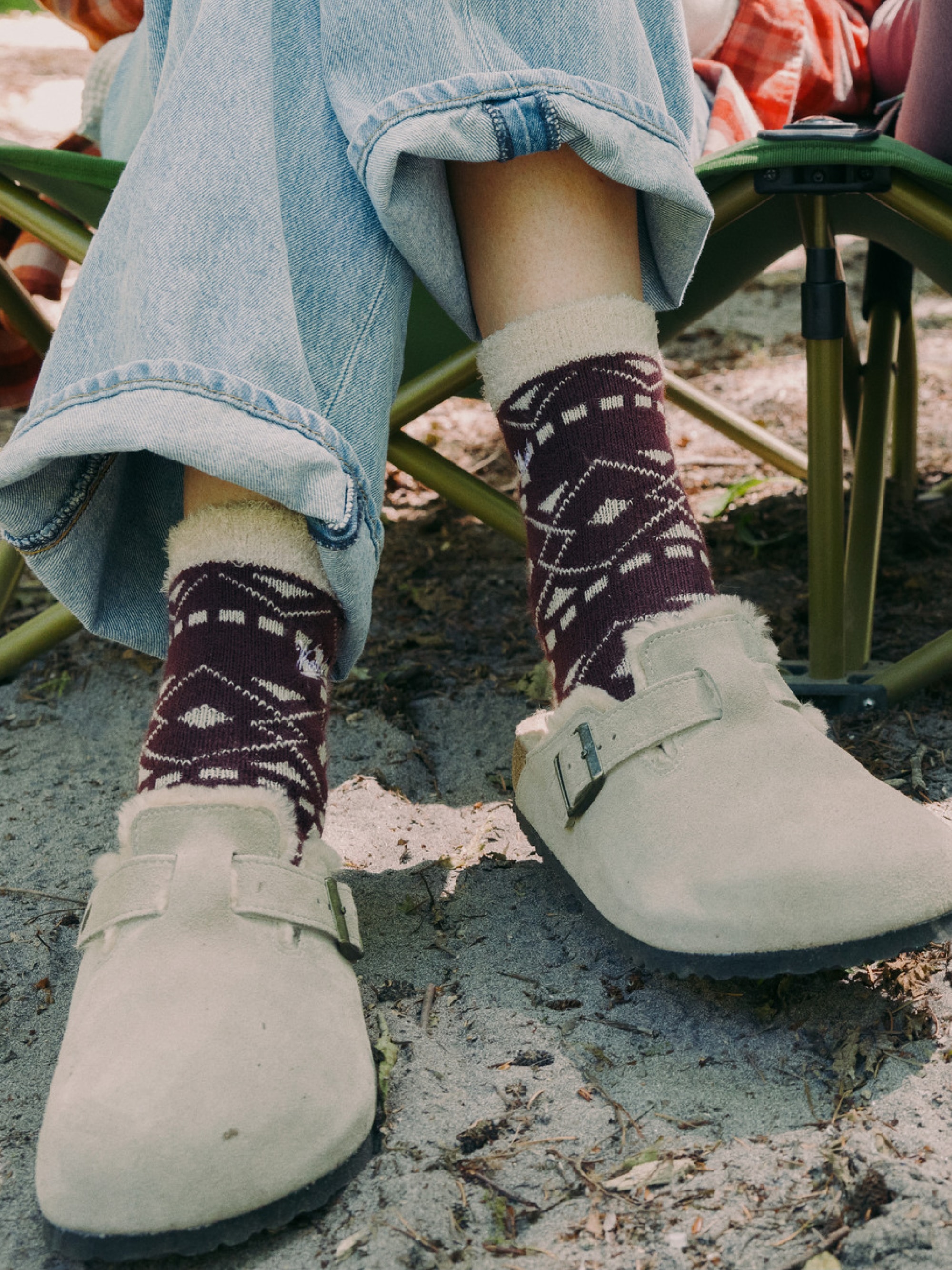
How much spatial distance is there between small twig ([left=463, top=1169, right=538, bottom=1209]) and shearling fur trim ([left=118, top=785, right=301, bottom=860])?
0.83 ft

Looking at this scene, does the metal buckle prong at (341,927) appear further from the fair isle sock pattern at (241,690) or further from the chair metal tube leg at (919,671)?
the chair metal tube leg at (919,671)

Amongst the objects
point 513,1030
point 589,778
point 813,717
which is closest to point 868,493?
point 813,717

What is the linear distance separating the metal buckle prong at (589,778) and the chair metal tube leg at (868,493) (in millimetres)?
664

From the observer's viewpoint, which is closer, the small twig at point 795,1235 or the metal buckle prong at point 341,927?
the small twig at point 795,1235

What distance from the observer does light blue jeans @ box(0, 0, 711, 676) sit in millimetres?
824

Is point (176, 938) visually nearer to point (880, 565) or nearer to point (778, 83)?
point (778, 83)

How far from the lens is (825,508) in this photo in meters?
1.31

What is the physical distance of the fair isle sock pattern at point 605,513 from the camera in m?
0.91

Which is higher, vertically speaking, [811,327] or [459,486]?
[811,327]

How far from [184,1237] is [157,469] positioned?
0.62 meters

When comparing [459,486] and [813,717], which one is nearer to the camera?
[813,717]

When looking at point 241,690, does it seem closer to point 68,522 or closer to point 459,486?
point 68,522

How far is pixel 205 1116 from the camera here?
69cm

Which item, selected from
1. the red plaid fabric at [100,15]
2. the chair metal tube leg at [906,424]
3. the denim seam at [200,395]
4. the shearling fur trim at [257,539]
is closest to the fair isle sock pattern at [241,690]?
the shearling fur trim at [257,539]
